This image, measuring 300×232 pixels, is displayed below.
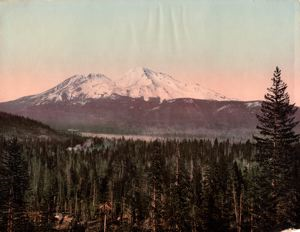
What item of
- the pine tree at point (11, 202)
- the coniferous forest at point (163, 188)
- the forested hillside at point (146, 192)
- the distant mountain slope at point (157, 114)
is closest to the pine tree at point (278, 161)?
the coniferous forest at point (163, 188)

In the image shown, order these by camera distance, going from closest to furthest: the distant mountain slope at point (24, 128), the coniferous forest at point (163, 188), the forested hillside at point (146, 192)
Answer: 1. the coniferous forest at point (163, 188)
2. the forested hillside at point (146, 192)
3. the distant mountain slope at point (24, 128)

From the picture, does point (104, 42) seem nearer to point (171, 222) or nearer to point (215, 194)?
point (171, 222)

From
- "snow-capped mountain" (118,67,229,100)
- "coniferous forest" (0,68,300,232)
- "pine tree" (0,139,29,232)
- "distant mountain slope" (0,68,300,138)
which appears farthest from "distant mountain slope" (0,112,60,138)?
"pine tree" (0,139,29,232)

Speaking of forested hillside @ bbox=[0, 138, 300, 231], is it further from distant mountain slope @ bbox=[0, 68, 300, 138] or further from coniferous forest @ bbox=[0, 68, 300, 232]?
distant mountain slope @ bbox=[0, 68, 300, 138]

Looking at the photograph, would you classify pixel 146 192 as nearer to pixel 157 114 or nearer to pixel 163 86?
pixel 157 114

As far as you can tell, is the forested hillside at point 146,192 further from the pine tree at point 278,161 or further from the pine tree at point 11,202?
the pine tree at point 11,202

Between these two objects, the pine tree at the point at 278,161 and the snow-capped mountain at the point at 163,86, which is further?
the snow-capped mountain at the point at 163,86
